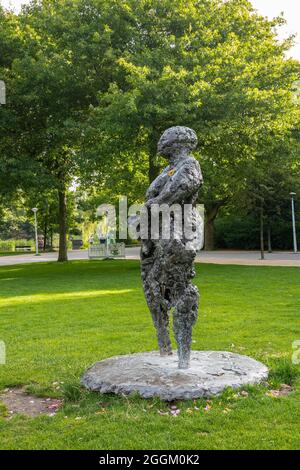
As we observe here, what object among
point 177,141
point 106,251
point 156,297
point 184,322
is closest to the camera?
point 184,322

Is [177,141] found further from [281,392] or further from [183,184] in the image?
[281,392]

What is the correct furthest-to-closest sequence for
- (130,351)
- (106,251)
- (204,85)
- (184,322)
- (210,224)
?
(210,224), (106,251), (204,85), (130,351), (184,322)

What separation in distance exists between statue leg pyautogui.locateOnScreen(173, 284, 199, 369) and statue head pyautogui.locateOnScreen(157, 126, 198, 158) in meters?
1.68

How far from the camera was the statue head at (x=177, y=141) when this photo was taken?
645 centimetres

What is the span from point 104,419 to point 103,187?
24185mm

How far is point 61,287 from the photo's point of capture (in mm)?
18078

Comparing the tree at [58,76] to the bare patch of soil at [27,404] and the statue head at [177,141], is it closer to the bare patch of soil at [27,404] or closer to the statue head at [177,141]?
the statue head at [177,141]

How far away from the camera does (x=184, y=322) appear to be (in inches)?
244

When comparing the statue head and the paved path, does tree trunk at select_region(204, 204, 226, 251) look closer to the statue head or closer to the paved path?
the paved path

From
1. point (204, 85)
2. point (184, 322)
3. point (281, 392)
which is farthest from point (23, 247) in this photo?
point (281, 392)

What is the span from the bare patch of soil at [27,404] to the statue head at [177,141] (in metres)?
3.14

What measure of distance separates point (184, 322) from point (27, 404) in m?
1.94

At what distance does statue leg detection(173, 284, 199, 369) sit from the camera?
620 centimetres

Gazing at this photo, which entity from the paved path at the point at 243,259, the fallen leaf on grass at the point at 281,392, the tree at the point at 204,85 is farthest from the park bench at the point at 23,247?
the fallen leaf on grass at the point at 281,392
